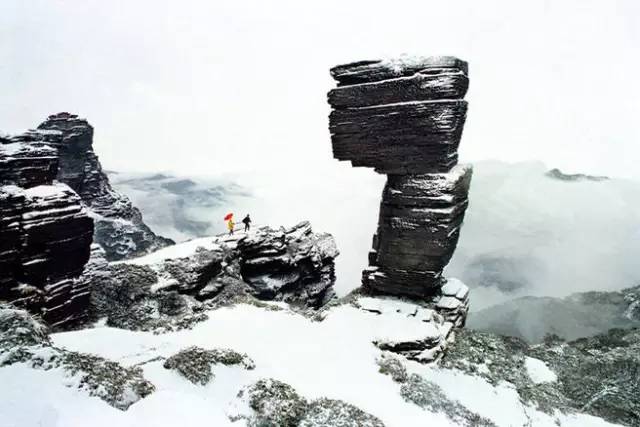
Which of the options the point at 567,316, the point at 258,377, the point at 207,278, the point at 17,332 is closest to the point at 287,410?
the point at 258,377

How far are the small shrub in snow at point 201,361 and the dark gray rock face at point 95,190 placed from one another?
86.0 metres

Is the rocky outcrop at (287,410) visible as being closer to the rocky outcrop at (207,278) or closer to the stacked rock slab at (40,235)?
the rocky outcrop at (207,278)

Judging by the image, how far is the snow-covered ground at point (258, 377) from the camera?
10406 mm

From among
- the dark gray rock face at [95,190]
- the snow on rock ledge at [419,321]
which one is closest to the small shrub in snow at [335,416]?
the snow on rock ledge at [419,321]

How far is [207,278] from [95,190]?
259 ft

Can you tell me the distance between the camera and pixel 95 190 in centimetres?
9731

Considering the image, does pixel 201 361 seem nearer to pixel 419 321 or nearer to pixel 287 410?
pixel 287 410

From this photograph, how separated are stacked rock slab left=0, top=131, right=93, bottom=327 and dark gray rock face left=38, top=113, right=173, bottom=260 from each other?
65184 mm

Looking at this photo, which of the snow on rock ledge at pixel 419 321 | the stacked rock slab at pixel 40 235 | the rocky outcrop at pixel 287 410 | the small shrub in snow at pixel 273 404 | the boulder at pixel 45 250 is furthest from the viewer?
the stacked rock slab at pixel 40 235

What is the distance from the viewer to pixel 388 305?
2658cm

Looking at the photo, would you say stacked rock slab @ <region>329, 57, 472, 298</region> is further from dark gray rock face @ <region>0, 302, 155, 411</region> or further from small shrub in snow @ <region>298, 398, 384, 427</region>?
dark gray rock face @ <region>0, 302, 155, 411</region>

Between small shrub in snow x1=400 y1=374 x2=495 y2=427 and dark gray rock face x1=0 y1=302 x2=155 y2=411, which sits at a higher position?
dark gray rock face x1=0 y1=302 x2=155 y2=411

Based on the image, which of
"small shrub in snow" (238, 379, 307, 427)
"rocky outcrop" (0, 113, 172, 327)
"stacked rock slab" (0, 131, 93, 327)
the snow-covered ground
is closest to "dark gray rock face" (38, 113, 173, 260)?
"rocky outcrop" (0, 113, 172, 327)

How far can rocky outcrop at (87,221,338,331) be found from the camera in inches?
1217
